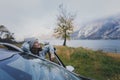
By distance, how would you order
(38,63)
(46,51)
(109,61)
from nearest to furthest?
(38,63) < (46,51) < (109,61)

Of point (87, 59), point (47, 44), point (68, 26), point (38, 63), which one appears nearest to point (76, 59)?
point (87, 59)

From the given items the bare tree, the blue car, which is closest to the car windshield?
the blue car

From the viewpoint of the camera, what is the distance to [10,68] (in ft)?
10.9

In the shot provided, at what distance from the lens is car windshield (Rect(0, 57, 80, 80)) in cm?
320

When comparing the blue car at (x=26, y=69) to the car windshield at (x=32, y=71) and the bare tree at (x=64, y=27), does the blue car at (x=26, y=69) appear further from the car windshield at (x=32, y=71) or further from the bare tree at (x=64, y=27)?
the bare tree at (x=64, y=27)

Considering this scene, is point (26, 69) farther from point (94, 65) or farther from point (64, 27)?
point (64, 27)

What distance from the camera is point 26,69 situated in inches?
139

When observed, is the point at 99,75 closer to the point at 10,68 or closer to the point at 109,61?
the point at 109,61

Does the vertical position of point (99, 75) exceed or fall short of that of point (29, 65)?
it falls short

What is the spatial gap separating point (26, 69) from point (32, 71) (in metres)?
0.07

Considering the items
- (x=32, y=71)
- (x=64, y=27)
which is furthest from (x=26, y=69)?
(x=64, y=27)

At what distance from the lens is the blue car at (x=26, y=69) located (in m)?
3.22

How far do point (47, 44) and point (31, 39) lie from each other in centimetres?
78

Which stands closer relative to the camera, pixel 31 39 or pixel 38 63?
pixel 38 63
